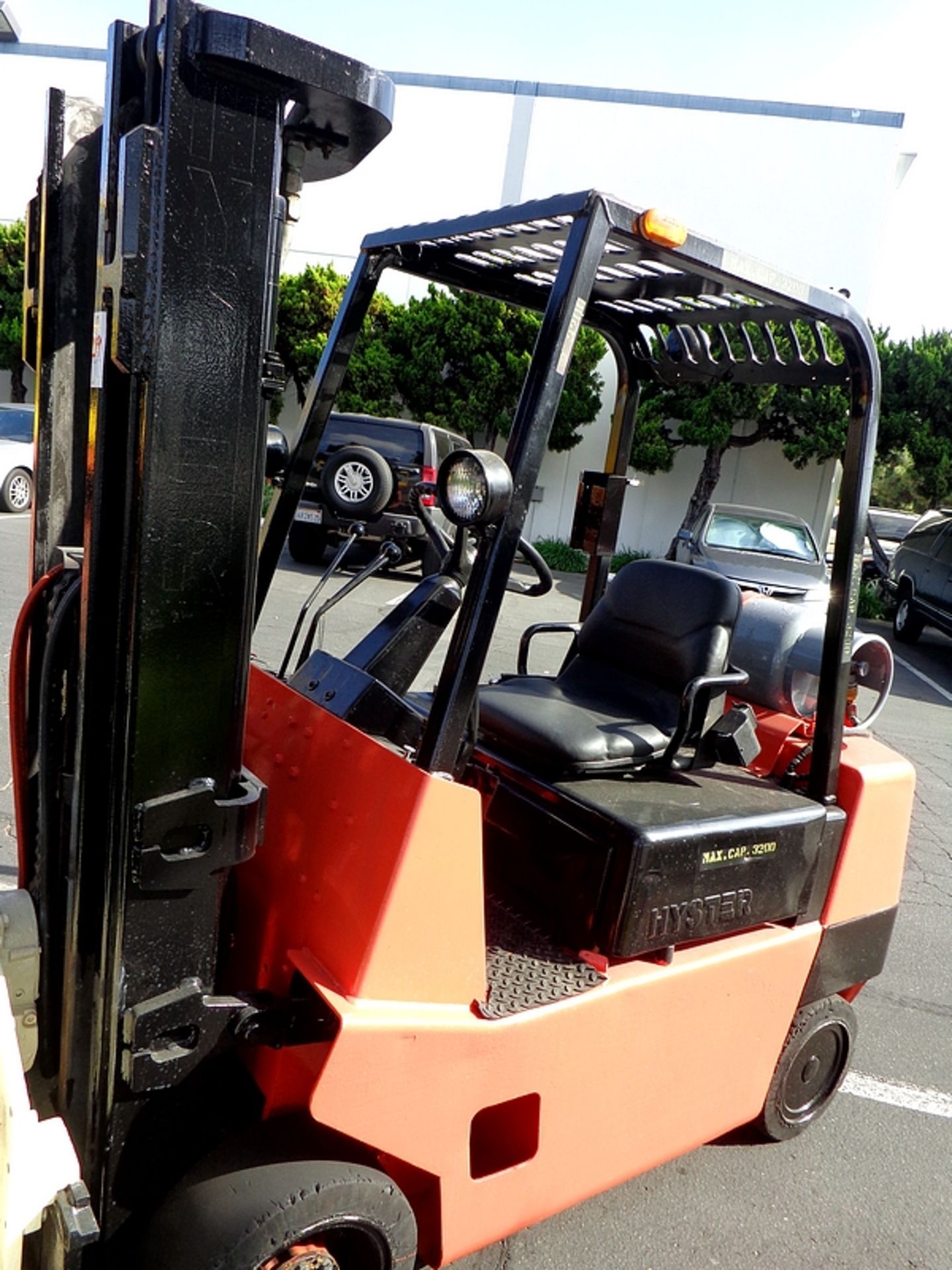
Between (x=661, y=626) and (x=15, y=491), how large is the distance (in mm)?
13129

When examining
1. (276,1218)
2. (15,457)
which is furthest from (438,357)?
(276,1218)

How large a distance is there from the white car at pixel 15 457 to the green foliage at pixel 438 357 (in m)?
4.29

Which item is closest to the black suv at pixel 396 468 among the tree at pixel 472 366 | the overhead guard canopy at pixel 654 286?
the tree at pixel 472 366

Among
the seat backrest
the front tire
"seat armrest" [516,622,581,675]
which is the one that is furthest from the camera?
the front tire

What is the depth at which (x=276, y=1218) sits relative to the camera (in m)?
1.76

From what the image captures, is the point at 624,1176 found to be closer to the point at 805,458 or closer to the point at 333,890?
the point at 333,890

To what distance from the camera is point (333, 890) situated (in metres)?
1.94

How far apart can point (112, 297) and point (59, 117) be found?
0.48m

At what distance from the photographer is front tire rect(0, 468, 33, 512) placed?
1372cm

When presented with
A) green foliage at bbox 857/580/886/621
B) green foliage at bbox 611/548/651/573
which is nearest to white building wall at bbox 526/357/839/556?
green foliage at bbox 611/548/651/573

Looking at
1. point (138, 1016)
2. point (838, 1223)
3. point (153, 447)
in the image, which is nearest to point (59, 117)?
point (153, 447)

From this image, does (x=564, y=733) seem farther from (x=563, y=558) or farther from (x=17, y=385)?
(x=17, y=385)

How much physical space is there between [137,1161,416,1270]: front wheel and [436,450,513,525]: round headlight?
1254 mm

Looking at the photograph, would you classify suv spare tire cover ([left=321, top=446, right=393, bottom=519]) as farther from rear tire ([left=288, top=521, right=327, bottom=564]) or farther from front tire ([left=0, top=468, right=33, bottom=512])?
front tire ([left=0, top=468, right=33, bottom=512])
